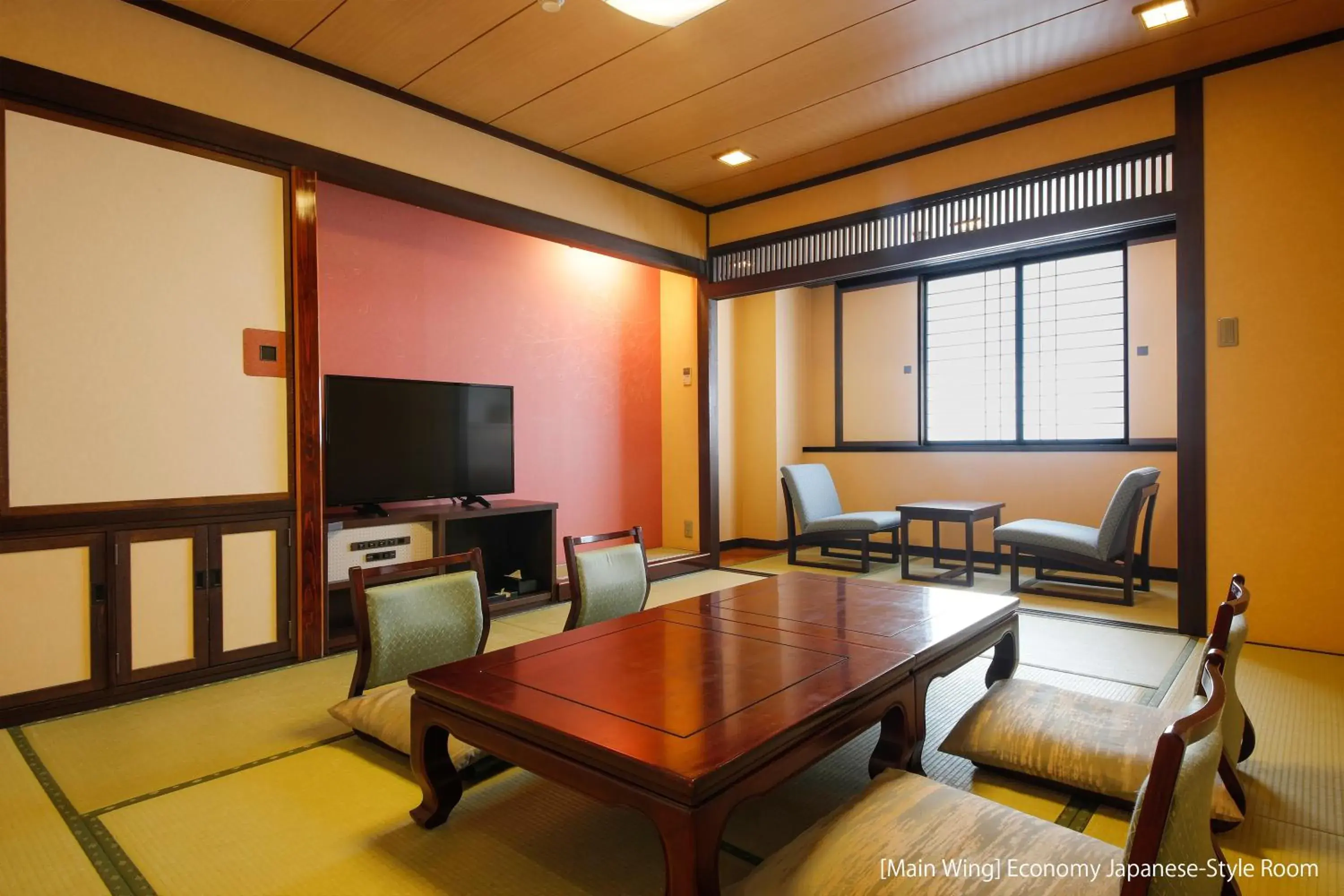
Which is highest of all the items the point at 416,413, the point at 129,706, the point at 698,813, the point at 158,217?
the point at 158,217

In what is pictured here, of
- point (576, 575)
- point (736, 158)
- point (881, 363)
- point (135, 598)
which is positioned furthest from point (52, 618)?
point (881, 363)

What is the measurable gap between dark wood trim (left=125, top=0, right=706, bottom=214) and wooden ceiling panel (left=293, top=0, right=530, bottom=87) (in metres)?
0.05

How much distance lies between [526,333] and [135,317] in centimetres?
255

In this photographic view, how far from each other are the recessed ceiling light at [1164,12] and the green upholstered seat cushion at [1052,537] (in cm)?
272

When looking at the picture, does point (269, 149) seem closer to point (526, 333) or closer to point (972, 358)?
point (526, 333)

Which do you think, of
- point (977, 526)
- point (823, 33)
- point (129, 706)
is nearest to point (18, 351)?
point (129, 706)

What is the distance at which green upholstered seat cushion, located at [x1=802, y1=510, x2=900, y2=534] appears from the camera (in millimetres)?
5406

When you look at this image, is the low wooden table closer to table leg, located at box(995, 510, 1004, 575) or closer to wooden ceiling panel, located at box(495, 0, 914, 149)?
wooden ceiling panel, located at box(495, 0, 914, 149)

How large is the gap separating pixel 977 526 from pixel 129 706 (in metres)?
5.52

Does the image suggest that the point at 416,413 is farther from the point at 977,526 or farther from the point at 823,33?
the point at 977,526

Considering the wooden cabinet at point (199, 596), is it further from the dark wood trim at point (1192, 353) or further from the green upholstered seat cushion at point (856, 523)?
the dark wood trim at point (1192, 353)

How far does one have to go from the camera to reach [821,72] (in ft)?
11.5

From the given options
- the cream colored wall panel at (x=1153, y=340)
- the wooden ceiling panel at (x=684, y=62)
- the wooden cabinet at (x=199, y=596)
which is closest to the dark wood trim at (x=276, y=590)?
the wooden cabinet at (x=199, y=596)

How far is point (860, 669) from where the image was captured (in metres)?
1.79
